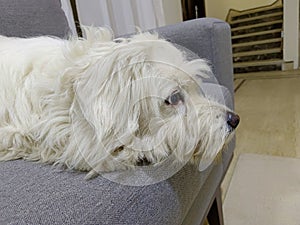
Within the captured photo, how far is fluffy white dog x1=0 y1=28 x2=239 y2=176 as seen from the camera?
1.71 feet

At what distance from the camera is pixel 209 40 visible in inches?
37.5

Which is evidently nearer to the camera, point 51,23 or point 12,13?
point 12,13

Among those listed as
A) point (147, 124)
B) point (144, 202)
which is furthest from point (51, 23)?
point (144, 202)

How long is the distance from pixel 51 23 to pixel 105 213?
895 mm

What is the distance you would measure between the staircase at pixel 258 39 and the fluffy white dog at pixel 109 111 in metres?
3.65

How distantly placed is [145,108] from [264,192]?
0.97 m

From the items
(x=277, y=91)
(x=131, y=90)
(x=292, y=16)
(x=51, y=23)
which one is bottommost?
(x=277, y=91)

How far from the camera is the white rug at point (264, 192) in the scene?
115cm

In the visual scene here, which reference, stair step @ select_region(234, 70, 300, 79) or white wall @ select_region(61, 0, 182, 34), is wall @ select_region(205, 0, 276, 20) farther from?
white wall @ select_region(61, 0, 182, 34)

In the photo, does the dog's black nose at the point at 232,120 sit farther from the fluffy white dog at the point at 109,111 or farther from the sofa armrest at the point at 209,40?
the sofa armrest at the point at 209,40

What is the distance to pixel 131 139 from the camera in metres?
0.54

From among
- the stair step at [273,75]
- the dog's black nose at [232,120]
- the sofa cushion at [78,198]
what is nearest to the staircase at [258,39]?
the stair step at [273,75]

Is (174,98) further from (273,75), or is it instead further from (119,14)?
(273,75)

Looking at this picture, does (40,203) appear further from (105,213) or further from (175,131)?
(175,131)
